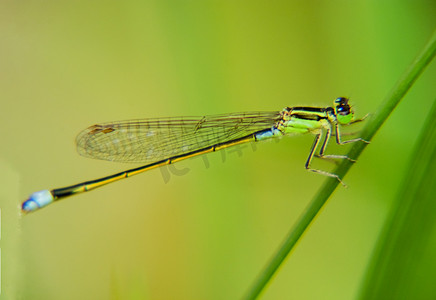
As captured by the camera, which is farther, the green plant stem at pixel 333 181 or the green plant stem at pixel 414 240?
the green plant stem at pixel 333 181

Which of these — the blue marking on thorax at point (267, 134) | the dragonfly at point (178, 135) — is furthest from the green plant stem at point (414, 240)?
the blue marking on thorax at point (267, 134)

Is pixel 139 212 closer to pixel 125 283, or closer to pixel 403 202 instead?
pixel 125 283

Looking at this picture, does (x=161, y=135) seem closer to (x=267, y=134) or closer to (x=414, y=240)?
(x=267, y=134)

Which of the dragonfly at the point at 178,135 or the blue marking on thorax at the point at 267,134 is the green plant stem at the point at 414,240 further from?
the blue marking on thorax at the point at 267,134

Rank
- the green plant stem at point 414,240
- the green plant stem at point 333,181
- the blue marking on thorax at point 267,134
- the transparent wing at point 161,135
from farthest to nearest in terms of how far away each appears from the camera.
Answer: the transparent wing at point 161,135
the blue marking on thorax at point 267,134
the green plant stem at point 333,181
the green plant stem at point 414,240

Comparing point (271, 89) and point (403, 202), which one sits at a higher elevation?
point (271, 89)

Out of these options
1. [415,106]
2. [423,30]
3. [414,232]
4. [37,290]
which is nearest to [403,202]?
[414,232]

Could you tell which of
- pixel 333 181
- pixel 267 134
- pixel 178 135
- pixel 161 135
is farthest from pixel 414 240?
pixel 161 135
